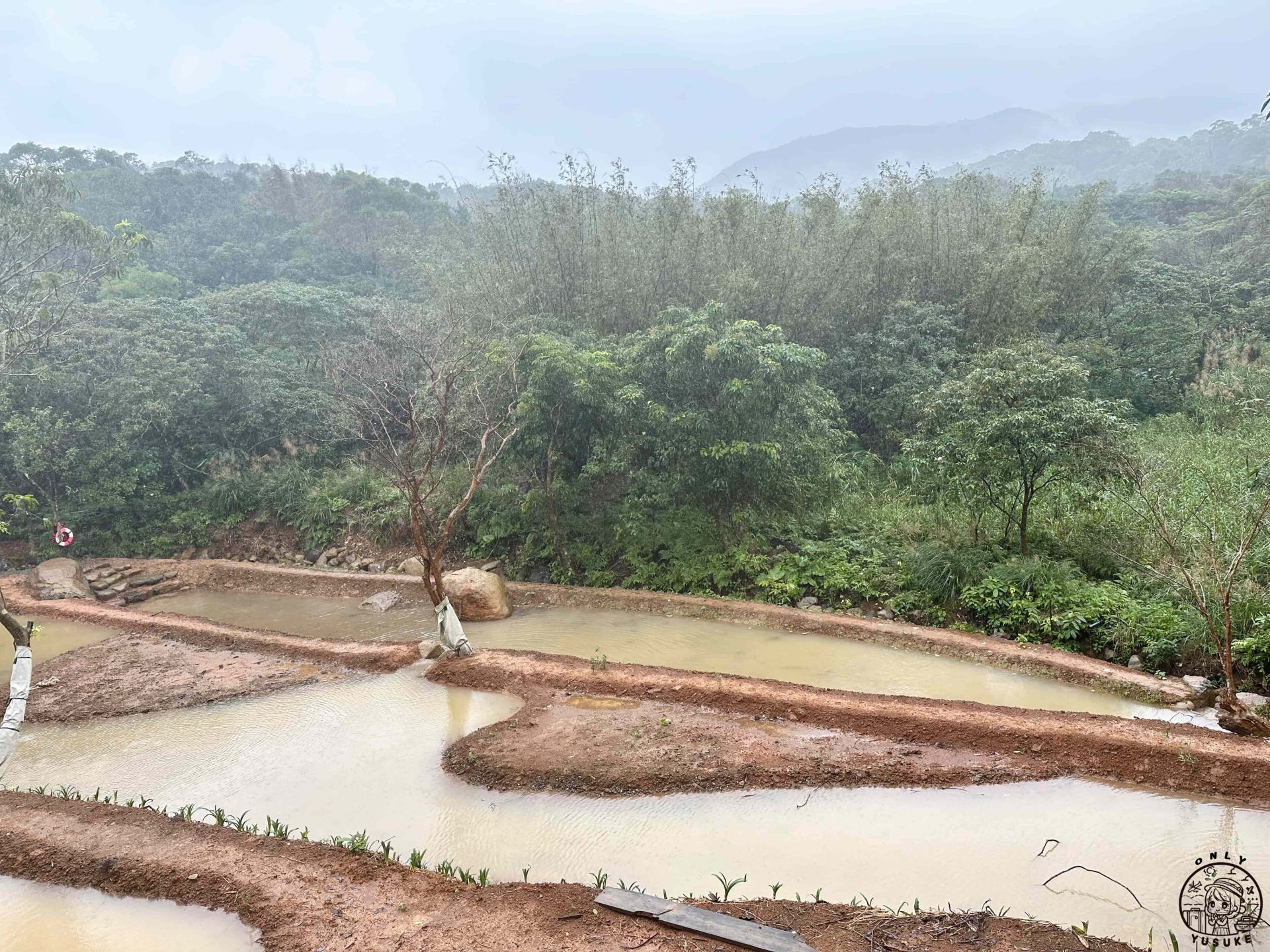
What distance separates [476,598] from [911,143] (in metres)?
143

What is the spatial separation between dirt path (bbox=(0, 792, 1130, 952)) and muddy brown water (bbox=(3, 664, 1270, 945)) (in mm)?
385

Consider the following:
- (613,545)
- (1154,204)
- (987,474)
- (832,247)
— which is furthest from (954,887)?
(1154,204)

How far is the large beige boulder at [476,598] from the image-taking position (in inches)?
415

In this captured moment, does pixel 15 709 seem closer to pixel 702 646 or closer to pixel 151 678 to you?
pixel 151 678

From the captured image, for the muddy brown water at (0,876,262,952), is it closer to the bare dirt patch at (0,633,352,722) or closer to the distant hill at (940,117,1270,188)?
the bare dirt patch at (0,633,352,722)

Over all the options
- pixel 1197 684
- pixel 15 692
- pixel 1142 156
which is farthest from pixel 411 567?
pixel 1142 156

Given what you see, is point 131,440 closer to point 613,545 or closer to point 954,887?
point 613,545

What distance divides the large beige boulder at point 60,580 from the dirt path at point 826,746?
36.1 feet

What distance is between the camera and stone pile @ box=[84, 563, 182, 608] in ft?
44.0

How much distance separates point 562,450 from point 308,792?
271 inches

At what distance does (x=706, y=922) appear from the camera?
3.65 meters

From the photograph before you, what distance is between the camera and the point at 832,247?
14.4 meters

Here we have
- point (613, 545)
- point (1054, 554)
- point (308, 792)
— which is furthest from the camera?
point (613, 545)

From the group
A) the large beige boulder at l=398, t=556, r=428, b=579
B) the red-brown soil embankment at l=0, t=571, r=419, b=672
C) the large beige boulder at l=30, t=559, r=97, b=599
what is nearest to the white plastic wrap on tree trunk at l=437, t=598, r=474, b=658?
the red-brown soil embankment at l=0, t=571, r=419, b=672
